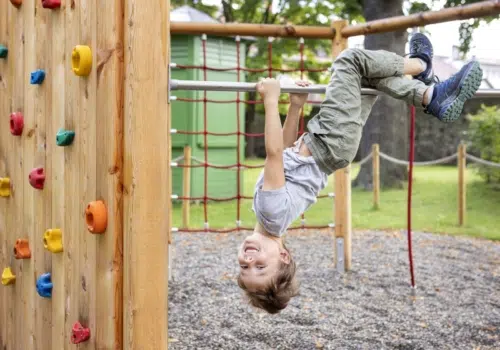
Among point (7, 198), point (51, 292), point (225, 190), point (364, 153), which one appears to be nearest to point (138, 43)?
point (51, 292)

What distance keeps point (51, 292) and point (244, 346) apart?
1436 mm

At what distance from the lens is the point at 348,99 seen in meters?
3.09

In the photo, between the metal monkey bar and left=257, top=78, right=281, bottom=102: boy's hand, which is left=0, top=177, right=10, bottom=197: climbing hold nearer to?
the metal monkey bar

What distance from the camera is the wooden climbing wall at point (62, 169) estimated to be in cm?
238

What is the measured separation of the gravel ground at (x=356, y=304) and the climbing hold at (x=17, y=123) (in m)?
1.60

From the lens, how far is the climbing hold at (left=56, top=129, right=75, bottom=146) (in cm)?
266

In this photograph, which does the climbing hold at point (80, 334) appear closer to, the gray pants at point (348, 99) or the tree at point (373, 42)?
the gray pants at point (348, 99)

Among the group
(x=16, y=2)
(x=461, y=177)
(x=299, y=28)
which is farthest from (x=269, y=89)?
(x=461, y=177)

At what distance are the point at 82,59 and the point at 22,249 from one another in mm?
1169

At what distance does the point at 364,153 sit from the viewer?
487 inches

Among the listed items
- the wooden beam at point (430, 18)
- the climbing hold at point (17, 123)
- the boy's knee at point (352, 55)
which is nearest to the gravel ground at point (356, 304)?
the climbing hold at point (17, 123)

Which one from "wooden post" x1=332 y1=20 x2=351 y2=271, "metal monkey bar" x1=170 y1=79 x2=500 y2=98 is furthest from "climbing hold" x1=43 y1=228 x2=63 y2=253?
"wooden post" x1=332 y1=20 x2=351 y2=271

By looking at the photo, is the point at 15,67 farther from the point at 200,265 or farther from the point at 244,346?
the point at 200,265

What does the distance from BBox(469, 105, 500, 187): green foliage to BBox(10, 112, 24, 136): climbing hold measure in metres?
9.31
